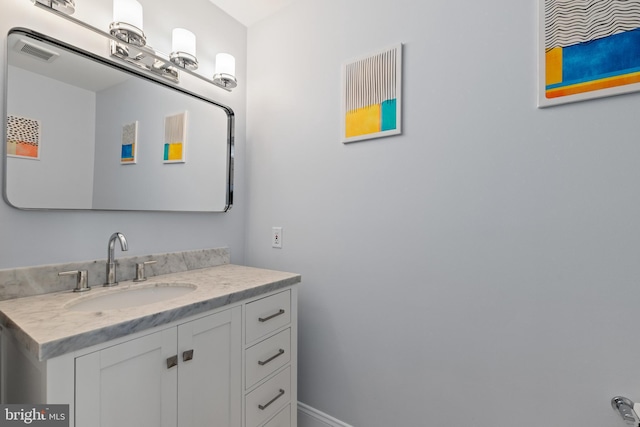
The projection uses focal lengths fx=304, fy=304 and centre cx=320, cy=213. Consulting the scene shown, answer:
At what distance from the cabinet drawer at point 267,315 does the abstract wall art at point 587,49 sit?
1.25 metres

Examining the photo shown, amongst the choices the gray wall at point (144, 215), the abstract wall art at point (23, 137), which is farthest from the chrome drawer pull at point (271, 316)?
the abstract wall art at point (23, 137)

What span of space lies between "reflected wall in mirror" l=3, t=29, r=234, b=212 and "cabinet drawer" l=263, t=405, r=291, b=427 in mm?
1068

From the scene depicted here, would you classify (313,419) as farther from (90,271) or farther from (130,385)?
(90,271)

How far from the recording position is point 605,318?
0.95 m

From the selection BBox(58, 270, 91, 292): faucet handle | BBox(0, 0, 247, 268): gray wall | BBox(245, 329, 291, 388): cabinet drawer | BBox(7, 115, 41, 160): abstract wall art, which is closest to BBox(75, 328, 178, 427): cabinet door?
BBox(245, 329, 291, 388): cabinet drawer

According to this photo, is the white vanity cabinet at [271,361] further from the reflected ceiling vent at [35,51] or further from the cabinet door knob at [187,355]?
the reflected ceiling vent at [35,51]

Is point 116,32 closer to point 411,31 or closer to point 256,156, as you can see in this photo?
point 256,156

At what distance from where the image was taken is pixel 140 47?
4.19 ft

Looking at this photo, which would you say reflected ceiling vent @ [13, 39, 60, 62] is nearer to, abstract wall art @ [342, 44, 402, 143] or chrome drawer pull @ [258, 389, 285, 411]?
abstract wall art @ [342, 44, 402, 143]

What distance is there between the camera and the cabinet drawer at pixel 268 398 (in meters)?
1.19

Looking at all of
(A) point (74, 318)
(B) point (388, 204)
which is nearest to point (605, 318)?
(B) point (388, 204)

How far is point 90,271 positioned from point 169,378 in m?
0.60

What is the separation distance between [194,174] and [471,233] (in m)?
1.37

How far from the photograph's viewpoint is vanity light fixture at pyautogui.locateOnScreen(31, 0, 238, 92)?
1116 millimetres
